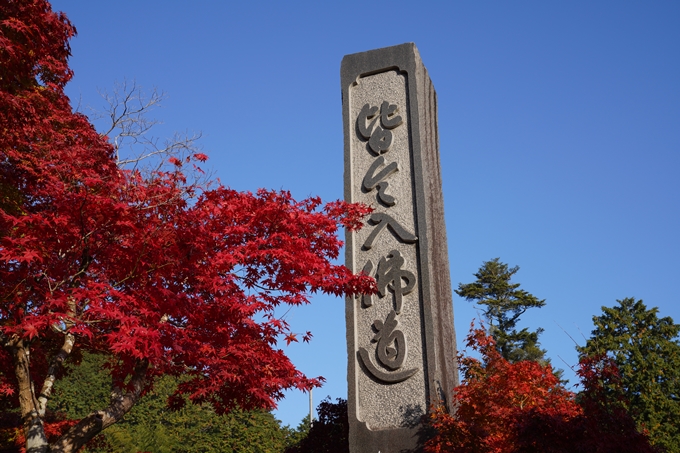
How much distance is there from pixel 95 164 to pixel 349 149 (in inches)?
173

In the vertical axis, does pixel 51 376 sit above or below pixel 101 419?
above

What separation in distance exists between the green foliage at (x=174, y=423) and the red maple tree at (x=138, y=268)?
1605 cm

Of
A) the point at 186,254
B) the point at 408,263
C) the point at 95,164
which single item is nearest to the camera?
the point at 186,254

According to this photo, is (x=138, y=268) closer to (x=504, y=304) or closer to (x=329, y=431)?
(x=329, y=431)

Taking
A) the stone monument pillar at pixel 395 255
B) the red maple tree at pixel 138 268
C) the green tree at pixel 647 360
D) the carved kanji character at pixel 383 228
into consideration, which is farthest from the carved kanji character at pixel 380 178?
the green tree at pixel 647 360

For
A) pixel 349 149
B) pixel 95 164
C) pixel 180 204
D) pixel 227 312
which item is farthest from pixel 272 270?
pixel 349 149

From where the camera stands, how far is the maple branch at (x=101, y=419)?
264 inches

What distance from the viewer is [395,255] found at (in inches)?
385

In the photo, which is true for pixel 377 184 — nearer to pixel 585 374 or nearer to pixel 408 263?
pixel 408 263

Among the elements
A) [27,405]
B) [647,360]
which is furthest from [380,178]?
[647,360]

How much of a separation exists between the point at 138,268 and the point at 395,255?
4286mm

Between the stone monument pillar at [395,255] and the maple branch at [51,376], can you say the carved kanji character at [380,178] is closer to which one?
the stone monument pillar at [395,255]

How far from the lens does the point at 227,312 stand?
22.6 ft

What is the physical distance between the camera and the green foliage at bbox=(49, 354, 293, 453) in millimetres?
24469
